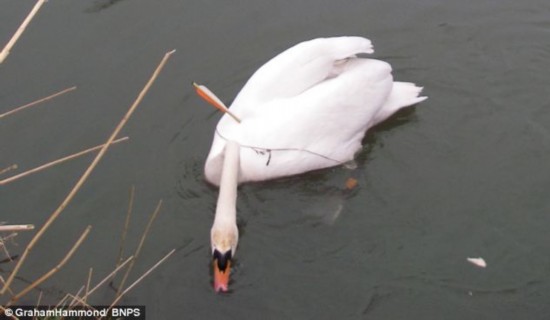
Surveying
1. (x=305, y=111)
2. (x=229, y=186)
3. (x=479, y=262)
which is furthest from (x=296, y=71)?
(x=479, y=262)

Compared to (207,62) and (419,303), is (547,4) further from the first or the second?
(419,303)

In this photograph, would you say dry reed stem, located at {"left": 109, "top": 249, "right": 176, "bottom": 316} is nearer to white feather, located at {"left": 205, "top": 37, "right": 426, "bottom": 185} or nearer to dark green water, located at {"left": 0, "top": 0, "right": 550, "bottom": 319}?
dark green water, located at {"left": 0, "top": 0, "right": 550, "bottom": 319}

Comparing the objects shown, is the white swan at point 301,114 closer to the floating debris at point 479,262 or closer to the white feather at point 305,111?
the white feather at point 305,111

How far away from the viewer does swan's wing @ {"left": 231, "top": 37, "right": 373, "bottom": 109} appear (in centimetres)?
595

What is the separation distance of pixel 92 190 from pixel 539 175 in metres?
3.40

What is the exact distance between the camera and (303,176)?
604 cm

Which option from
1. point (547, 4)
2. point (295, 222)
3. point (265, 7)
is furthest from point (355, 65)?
point (547, 4)

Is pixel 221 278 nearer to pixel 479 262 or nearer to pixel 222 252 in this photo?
pixel 222 252
